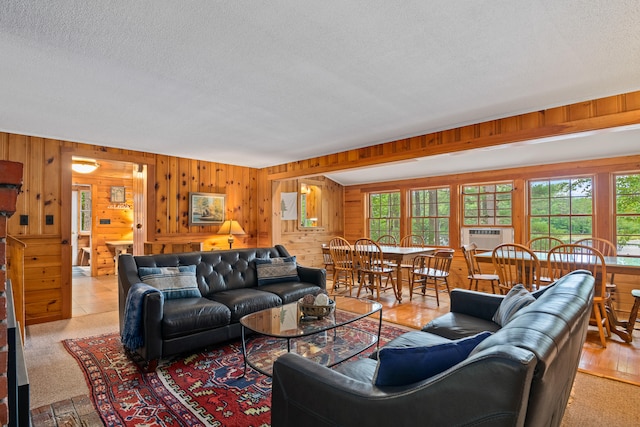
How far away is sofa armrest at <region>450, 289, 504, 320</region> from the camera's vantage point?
256 centimetres

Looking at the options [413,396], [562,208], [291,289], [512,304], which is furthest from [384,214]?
[413,396]

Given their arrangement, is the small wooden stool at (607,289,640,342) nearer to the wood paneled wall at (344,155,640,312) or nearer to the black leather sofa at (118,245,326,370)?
the wood paneled wall at (344,155,640,312)

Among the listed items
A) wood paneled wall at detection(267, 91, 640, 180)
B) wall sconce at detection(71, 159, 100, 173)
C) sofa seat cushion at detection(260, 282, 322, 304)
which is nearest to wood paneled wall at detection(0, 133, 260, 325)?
wall sconce at detection(71, 159, 100, 173)

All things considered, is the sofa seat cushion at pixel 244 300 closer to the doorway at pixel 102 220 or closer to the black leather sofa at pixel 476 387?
the black leather sofa at pixel 476 387

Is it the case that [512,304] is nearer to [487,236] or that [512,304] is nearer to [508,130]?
[508,130]

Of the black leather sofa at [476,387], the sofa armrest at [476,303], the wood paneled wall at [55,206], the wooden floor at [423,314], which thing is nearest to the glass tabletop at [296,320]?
the sofa armrest at [476,303]

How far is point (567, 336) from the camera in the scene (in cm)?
118

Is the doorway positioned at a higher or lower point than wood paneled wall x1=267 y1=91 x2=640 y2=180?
lower

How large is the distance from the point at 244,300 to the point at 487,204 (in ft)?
15.0

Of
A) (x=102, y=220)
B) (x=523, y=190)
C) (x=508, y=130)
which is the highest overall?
(x=508, y=130)

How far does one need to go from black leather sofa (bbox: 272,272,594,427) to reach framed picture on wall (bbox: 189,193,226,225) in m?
4.50

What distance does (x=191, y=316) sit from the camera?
2807mm

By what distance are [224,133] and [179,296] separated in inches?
75.4

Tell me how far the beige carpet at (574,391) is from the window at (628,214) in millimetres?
2898
